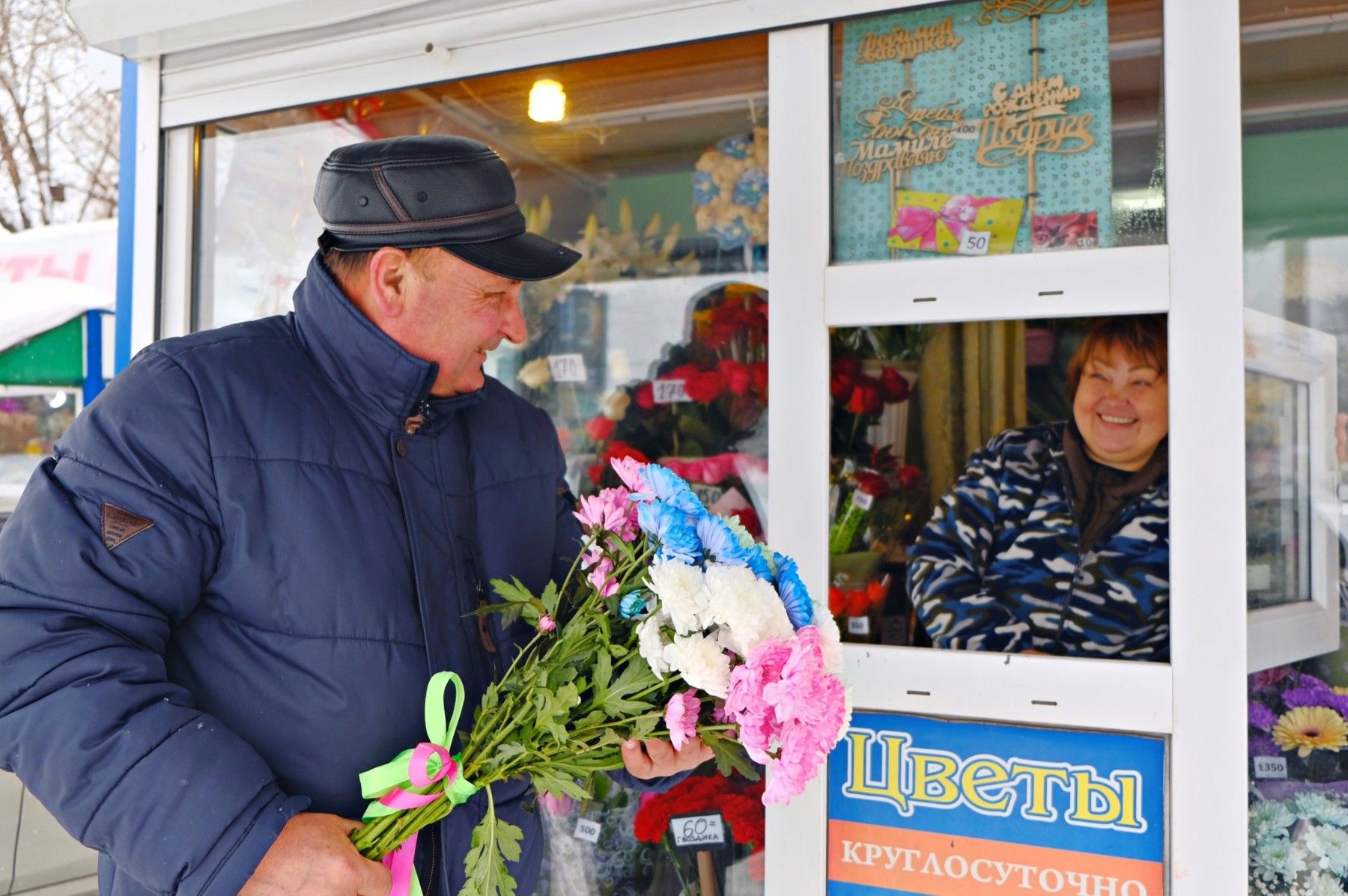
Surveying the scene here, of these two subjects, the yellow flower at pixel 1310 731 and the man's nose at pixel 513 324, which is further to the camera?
the yellow flower at pixel 1310 731

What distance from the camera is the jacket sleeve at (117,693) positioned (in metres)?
1.25

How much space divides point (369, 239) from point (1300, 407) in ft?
6.91

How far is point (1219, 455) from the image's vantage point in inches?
74.0

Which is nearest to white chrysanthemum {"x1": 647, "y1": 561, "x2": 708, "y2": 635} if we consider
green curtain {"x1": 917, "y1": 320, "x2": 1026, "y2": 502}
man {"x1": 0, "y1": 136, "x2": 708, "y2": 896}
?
man {"x1": 0, "y1": 136, "x2": 708, "y2": 896}

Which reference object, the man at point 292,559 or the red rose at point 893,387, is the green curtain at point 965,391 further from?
the man at point 292,559

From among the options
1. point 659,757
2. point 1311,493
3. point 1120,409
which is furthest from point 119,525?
point 1311,493

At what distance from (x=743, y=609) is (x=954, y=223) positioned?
4.02ft

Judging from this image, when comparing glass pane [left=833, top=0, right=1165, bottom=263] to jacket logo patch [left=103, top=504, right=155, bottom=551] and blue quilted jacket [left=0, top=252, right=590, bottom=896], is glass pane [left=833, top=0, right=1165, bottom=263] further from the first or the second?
jacket logo patch [left=103, top=504, right=155, bottom=551]

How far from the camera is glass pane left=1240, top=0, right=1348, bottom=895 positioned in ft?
7.25

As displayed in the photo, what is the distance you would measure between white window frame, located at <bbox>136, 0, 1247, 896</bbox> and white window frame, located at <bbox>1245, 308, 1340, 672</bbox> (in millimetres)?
497

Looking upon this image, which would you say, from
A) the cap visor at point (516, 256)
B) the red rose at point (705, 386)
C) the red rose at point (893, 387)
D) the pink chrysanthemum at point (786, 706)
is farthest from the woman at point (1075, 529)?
the cap visor at point (516, 256)

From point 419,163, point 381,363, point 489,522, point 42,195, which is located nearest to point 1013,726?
point 489,522

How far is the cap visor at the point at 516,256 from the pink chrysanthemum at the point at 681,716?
25.6 inches

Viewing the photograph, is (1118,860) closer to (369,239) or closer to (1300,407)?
(1300,407)
